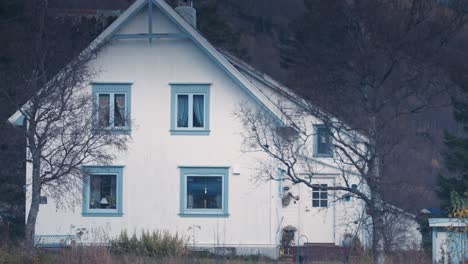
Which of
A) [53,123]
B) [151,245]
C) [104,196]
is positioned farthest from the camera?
[104,196]

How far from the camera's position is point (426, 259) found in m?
18.9

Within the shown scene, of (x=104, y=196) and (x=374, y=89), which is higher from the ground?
(x=374, y=89)

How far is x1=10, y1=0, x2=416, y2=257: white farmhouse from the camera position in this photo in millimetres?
27734

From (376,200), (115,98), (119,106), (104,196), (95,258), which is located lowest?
Answer: (95,258)

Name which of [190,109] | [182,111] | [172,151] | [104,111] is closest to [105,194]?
[172,151]

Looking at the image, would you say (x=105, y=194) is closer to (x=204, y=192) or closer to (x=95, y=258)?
(x=204, y=192)

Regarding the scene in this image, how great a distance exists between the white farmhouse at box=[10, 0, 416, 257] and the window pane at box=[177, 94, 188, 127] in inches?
1.2

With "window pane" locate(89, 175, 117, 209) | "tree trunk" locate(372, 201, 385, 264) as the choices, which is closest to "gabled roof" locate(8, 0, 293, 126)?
"window pane" locate(89, 175, 117, 209)

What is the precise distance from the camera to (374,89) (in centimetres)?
2300

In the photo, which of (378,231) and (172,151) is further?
(172,151)

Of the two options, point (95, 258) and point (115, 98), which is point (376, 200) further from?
point (115, 98)

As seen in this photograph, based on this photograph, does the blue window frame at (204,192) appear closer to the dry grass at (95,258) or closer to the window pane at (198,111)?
the window pane at (198,111)

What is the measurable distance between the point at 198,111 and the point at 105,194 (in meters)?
3.85

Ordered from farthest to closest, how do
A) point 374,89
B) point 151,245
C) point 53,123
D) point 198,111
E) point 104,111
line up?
point 198,111 < point 104,111 < point 151,245 < point 374,89 < point 53,123
